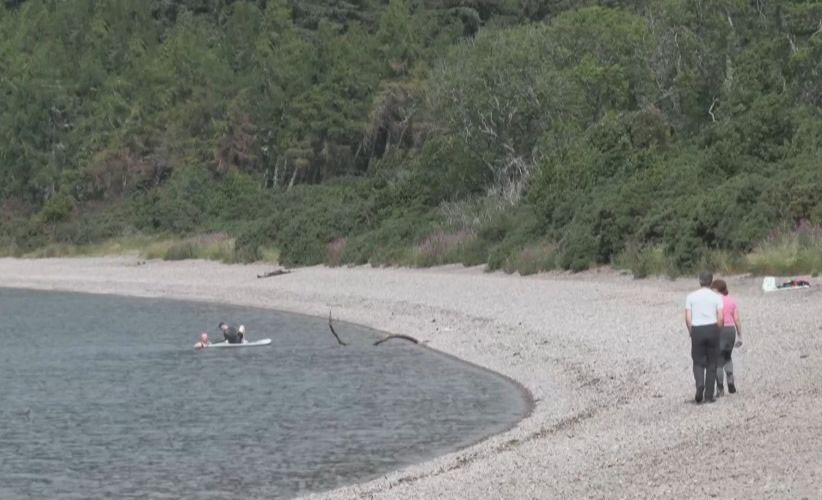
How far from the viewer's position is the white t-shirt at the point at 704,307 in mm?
17109

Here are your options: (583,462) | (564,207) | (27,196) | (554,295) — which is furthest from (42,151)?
(583,462)

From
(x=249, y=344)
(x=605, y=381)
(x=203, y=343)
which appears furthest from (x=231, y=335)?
(x=605, y=381)

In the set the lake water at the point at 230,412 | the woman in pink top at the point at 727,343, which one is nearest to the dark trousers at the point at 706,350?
the woman in pink top at the point at 727,343

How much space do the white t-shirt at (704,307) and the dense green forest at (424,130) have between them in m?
13.0

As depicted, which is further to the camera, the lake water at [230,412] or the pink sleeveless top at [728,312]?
the lake water at [230,412]

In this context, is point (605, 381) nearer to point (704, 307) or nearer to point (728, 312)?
point (728, 312)

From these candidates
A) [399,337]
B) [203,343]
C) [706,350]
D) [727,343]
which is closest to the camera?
[706,350]

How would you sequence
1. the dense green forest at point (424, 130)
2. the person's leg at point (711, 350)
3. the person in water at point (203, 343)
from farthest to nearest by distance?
the dense green forest at point (424, 130) → the person in water at point (203, 343) → the person's leg at point (711, 350)

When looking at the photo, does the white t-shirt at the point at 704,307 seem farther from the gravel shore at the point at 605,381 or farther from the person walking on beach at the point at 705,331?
the gravel shore at the point at 605,381

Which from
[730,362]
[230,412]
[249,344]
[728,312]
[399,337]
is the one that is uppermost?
[728,312]

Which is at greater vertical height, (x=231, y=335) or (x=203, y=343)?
(x=231, y=335)

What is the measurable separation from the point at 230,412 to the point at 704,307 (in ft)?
29.3

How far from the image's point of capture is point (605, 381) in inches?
845

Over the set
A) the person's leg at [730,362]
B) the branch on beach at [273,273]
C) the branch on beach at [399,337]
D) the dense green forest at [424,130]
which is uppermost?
the dense green forest at [424,130]
